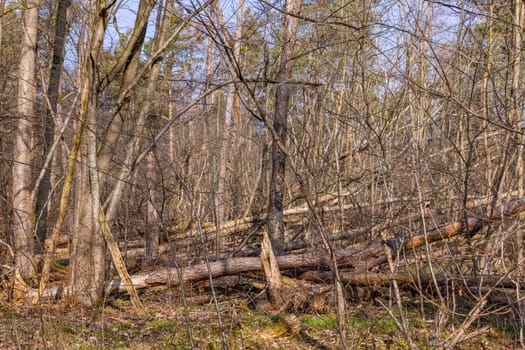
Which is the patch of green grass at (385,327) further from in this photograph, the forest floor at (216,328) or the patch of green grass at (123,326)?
the patch of green grass at (123,326)

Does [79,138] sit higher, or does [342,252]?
[79,138]

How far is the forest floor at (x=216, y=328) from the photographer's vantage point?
527cm

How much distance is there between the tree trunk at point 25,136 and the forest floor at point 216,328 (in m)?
1.34

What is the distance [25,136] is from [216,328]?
15.0 feet

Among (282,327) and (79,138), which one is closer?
(282,327)

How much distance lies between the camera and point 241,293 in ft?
28.4

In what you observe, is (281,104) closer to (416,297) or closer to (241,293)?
(241,293)

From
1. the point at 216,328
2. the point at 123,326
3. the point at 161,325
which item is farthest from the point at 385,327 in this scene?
the point at 123,326

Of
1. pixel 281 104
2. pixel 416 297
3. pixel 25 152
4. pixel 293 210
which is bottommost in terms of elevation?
A: pixel 416 297

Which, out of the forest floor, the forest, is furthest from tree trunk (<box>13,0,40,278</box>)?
the forest floor

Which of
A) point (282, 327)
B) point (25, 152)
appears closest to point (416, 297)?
point (282, 327)

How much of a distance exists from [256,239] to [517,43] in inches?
270

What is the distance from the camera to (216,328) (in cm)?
623

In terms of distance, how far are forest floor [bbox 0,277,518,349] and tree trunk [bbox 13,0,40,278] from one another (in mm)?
1344
